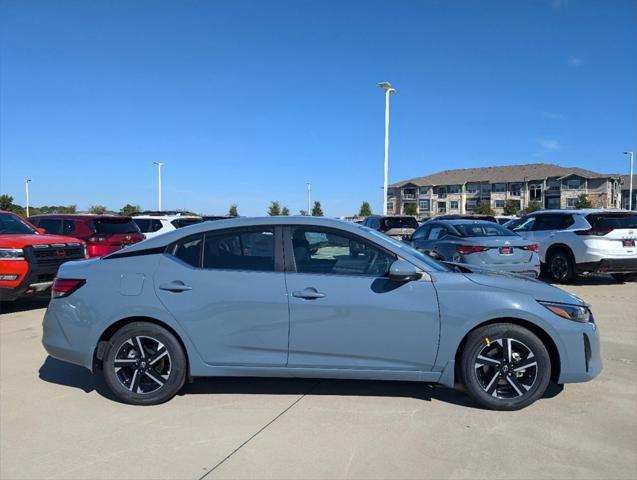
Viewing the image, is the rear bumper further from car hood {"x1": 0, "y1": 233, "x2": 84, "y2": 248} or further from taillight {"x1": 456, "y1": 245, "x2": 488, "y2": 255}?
car hood {"x1": 0, "y1": 233, "x2": 84, "y2": 248}

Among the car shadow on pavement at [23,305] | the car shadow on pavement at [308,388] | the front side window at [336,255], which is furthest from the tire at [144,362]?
the car shadow on pavement at [23,305]

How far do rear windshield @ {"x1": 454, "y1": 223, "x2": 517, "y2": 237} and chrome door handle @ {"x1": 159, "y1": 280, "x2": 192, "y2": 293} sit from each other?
6.81m

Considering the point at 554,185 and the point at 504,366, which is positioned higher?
the point at 554,185

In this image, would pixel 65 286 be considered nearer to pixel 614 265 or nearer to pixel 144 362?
pixel 144 362

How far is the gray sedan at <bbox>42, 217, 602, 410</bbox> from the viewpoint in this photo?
Answer: 12.8 ft

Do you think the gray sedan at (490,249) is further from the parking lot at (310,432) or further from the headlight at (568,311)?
the headlight at (568,311)

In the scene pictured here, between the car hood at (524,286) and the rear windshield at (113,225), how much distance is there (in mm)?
8736

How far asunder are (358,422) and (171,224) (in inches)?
466

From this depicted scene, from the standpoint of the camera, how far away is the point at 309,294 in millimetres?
3971

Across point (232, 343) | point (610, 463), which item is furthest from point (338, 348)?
point (610, 463)

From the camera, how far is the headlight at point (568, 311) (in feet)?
13.0

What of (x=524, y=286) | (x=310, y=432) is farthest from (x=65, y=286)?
(x=524, y=286)

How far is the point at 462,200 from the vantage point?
8831 cm

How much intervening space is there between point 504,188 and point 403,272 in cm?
8671
